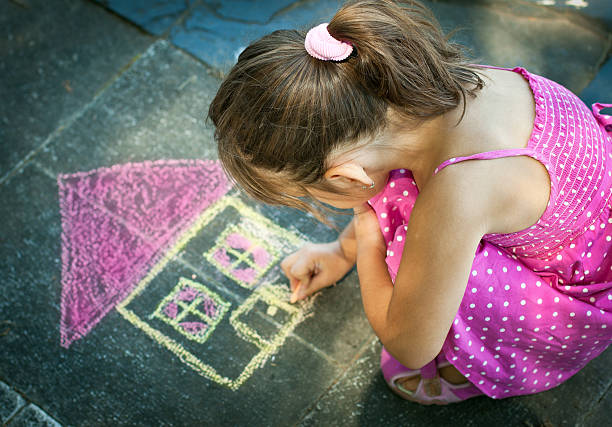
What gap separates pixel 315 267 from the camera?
1823 mm

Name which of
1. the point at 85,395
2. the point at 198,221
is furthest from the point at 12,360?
the point at 198,221

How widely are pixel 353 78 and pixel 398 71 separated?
8 cm

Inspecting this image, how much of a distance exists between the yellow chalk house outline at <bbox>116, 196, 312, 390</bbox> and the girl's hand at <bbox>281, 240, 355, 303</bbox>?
2.0 inches

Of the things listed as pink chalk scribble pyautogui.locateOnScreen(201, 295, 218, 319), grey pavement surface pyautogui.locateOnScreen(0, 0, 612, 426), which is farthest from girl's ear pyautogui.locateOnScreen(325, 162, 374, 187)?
pink chalk scribble pyautogui.locateOnScreen(201, 295, 218, 319)

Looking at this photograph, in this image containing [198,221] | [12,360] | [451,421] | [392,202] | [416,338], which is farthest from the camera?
[198,221]

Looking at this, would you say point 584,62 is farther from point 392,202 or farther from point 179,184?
point 179,184

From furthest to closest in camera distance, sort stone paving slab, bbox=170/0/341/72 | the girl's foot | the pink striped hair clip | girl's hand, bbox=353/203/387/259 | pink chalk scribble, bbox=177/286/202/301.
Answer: stone paving slab, bbox=170/0/341/72 < pink chalk scribble, bbox=177/286/202/301 < the girl's foot < girl's hand, bbox=353/203/387/259 < the pink striped hair clip

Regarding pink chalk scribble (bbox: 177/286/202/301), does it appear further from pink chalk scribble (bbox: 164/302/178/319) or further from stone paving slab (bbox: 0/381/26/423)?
stone paving slab (bbox: 0/381/26/423)

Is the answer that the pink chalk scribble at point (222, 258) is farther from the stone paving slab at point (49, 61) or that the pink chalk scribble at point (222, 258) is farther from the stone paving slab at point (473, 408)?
the stone paving slab at point (49, 61)

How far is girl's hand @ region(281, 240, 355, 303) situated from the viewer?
1810mm

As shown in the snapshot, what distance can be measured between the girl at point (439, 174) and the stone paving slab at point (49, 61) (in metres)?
1.27

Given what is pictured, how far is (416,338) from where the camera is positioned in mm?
1235

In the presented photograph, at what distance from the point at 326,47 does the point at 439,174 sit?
330 millimetres

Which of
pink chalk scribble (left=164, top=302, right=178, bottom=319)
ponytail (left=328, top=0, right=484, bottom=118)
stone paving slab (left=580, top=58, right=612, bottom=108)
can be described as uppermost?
ponytail (left=328, top=0, right=484, bottom=118)
